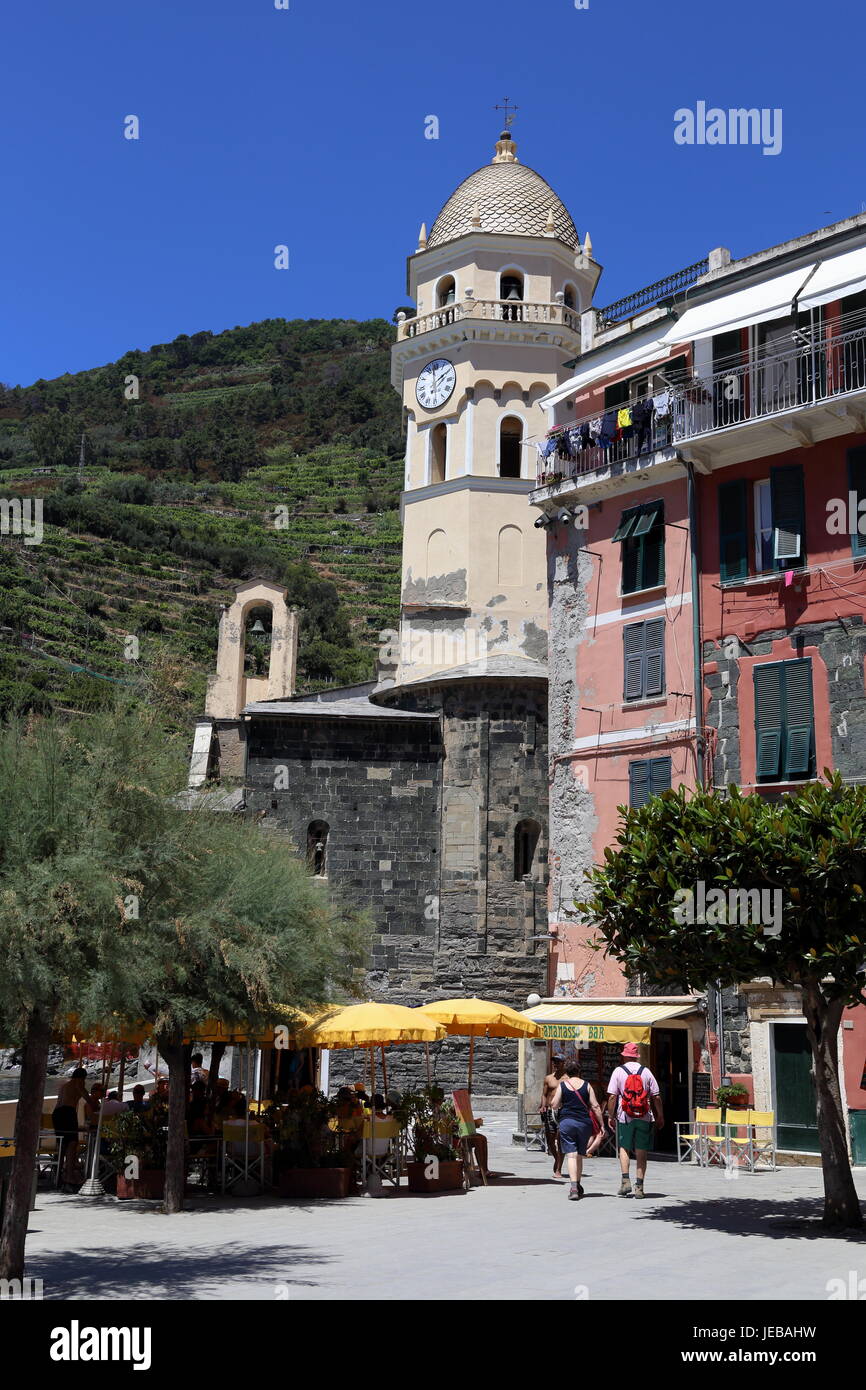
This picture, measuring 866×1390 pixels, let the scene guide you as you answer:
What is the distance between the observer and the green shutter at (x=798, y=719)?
77.9 ft

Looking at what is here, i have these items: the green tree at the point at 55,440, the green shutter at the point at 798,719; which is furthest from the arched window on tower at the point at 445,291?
the green tree at the point at 55,440

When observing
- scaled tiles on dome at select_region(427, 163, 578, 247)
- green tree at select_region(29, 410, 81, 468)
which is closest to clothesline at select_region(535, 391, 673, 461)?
scaled tiles on dome at select_region(427, 163, 578, 247)

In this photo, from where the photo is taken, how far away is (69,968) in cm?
1053

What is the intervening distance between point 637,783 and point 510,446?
48.0 feet

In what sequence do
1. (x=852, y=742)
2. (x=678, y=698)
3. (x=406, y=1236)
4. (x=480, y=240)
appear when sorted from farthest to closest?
(x=480, y=240), (x=678, y=698), (x=852, y=742), (x=406, y=1236)

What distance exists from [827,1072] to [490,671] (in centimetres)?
2117

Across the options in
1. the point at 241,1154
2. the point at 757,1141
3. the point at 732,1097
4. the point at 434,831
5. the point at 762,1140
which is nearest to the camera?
the point at 241,1154

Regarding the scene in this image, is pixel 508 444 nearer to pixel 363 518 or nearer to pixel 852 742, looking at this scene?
pixel 852 742

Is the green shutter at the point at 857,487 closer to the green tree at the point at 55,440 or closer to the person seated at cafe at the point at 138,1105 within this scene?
the person seated at cafe at the point at 138,1105

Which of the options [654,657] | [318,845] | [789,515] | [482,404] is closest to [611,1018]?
[654,657]

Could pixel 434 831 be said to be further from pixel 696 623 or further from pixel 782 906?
pixel 782 906

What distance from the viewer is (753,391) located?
25.5 meters
